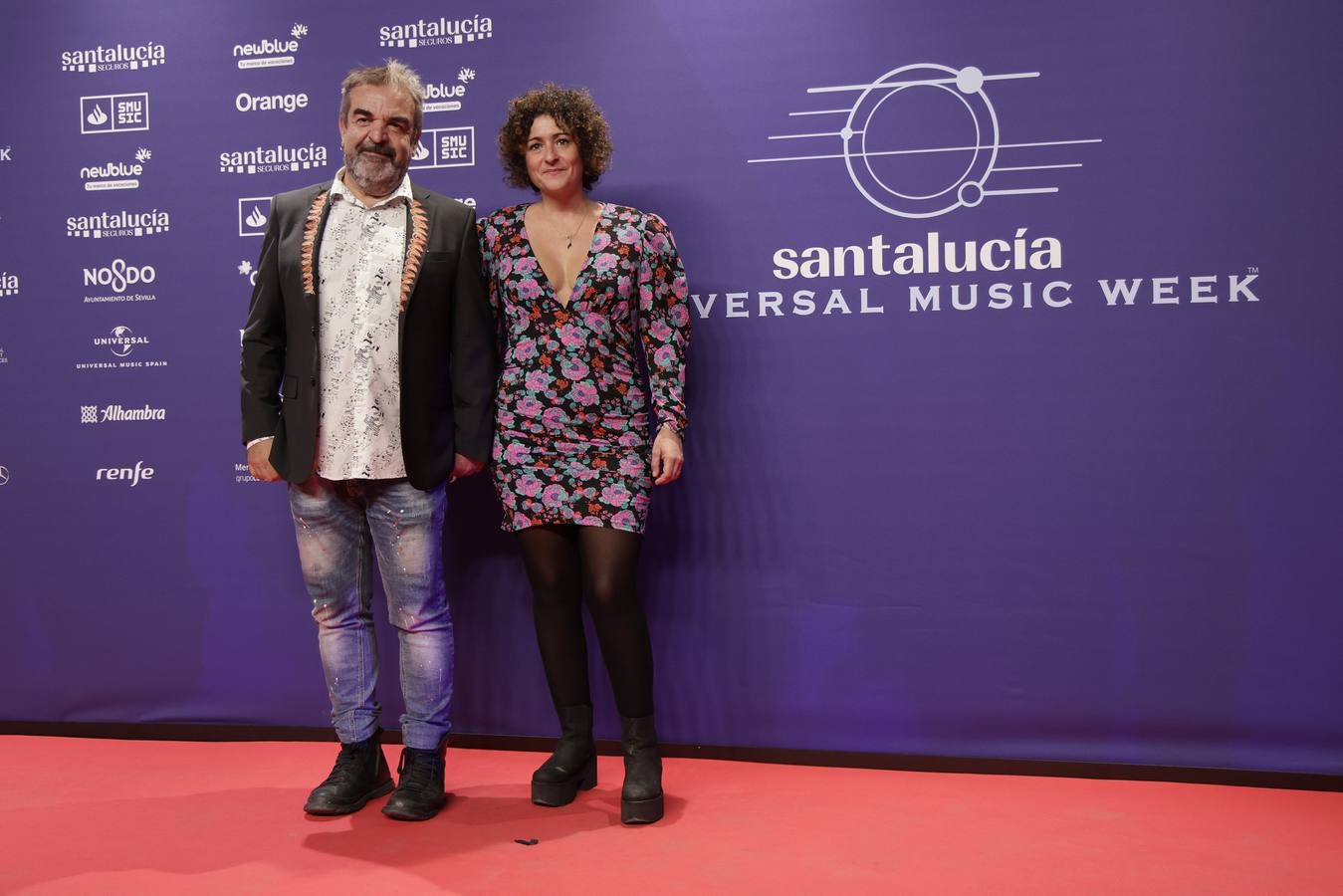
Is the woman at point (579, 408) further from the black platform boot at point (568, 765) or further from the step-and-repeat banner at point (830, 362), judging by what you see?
the step-and-repeat banner at point (830, 362)

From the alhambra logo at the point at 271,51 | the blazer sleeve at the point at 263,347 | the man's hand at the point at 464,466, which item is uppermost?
the alhambra logo at the point at 271,51

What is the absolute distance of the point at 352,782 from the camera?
2748 mm

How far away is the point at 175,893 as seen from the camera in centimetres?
226

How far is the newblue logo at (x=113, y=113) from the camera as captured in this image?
11.3 ft

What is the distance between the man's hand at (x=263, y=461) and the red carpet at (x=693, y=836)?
0.82 m

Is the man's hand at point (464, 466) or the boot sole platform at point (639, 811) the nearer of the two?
the boot sole platform at point (639, 811)

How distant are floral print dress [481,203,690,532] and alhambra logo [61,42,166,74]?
4.73ft

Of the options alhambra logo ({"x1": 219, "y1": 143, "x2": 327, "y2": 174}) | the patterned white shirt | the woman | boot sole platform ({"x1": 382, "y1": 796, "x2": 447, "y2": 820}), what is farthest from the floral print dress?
alhambra logo ({"x1": 219, "y1": 143, "x2": 327, "y2": 174})

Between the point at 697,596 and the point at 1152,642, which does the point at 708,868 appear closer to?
the point at 697,596

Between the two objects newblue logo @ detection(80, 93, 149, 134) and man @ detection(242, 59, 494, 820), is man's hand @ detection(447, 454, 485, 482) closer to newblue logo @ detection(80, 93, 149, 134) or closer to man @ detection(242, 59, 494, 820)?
man @ detection(242, 59, 494, 820)

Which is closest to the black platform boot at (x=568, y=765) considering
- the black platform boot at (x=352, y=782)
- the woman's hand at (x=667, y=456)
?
the black platform boot at (x=352, y=782)

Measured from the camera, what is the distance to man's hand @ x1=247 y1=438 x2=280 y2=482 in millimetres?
2689

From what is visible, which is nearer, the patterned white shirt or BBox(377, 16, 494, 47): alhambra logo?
the patterned white shirt

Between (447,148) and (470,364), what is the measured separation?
887mm
